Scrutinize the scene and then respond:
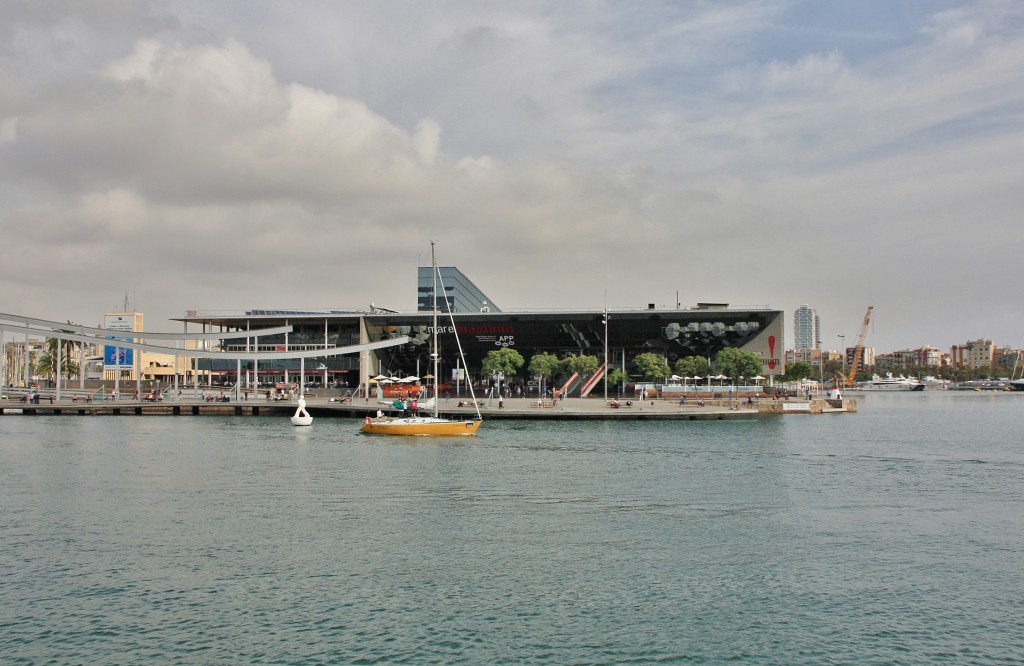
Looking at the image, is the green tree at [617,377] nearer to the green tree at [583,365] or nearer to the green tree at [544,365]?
the green tree at [583,365]

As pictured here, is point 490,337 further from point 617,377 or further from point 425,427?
point 425,427

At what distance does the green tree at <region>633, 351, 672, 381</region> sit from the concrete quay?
7921 mm

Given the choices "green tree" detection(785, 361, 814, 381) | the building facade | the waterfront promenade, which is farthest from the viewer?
"green tree" detection(785, 361, 814, 381)

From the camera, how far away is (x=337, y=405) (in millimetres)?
77375

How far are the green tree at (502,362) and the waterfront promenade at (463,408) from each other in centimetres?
1010

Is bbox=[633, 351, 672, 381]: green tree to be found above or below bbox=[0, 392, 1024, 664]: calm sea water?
above

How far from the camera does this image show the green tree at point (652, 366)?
9206cm

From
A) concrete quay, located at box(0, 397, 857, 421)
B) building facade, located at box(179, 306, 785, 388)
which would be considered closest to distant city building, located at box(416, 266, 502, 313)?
building facade, located at box(179, 306, 785, 388)

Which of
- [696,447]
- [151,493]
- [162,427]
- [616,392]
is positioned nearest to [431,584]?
[151,493]

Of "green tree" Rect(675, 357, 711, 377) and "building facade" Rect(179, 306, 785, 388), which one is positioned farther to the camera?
"building facade" Rect(179, 306, 785, 388)

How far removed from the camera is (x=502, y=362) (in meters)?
94.4

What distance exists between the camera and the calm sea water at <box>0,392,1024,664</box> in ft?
54.0

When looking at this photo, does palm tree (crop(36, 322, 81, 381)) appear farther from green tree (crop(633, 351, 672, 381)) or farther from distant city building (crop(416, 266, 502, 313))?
green tree (crop(633, 351, 672, 381))

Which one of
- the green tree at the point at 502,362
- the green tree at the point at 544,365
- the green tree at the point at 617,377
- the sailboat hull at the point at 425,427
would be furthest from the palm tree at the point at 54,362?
the sailboat hull at the point at 425,427
